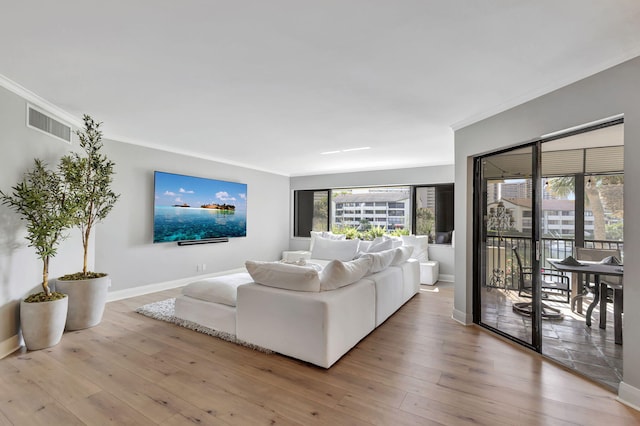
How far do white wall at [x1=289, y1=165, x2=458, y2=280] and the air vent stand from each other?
5146mm

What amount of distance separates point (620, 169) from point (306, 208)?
6.15 m

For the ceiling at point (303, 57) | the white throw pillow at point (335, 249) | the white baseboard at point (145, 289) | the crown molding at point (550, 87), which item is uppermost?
the ceiling at point (303, 57)

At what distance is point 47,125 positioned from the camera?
10.6 ft

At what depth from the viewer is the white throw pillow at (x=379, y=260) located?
346 cm

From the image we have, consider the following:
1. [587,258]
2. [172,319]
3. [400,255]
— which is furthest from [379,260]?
[587,258]

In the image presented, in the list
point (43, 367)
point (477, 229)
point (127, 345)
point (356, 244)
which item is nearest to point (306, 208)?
point (356, 244)

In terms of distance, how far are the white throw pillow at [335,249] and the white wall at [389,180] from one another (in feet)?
5.56

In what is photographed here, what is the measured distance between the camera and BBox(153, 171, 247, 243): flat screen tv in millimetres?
4953

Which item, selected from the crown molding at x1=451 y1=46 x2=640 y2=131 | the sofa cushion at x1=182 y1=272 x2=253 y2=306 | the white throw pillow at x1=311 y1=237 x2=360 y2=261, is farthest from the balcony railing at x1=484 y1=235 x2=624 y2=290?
the sofa cushion at x1=182 y1=272 x2=253 y2=306

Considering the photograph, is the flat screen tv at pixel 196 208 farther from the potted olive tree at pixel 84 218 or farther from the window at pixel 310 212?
the window at pixel 310 212

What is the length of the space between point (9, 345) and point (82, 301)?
64 centimetres

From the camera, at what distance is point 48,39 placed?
203 centimetres

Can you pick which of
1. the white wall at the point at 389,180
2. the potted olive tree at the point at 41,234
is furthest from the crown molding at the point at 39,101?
the white wall at the point at 389,180

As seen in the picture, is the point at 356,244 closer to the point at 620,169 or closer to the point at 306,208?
the point at 306,208
